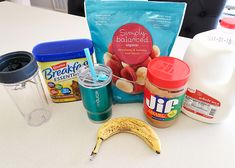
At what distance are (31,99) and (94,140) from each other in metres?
0.26

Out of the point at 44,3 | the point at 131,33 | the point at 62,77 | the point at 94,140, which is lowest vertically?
the point at 44,3

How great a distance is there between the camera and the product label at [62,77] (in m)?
0.53

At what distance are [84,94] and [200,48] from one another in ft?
0.97

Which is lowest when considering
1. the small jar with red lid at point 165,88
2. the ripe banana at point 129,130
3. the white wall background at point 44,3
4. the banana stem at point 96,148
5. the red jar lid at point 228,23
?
the white wall background at point 44,3

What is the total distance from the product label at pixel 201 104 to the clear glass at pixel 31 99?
15.3 inches

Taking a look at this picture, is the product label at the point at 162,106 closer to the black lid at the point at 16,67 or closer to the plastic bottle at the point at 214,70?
the plastic bottle at the point at 214,70

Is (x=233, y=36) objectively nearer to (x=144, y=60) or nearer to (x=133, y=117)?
(x=144, y=60)

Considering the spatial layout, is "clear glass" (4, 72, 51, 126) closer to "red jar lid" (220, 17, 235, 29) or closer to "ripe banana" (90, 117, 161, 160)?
"ripe banana" (90, 117, 161, 160)

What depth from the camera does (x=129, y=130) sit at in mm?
518

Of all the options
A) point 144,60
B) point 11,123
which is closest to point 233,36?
point 144,60

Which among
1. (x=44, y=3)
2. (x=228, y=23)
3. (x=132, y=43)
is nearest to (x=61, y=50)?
(x=132, y=43)

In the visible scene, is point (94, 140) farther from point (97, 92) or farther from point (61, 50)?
point (61, 50)

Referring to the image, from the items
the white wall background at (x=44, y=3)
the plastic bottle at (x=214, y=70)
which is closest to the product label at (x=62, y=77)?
the plastic bottle at (x=214, y=70)

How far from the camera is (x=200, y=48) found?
471 mm
